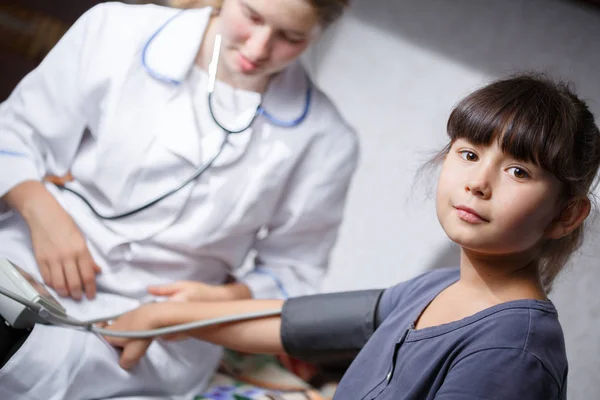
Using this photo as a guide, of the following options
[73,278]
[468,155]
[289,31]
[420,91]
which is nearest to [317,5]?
[289,31]

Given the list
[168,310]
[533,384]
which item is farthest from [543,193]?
[168,310]

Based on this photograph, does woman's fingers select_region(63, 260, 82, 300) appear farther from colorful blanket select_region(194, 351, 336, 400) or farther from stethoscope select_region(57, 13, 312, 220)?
colorful blanket select_region(194, 351, 336, 400)

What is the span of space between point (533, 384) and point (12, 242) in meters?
0.52

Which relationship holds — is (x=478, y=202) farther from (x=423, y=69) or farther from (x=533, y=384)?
(x=423, y=69)

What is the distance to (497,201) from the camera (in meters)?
0.59

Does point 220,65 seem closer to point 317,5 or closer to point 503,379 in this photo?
point 317,5

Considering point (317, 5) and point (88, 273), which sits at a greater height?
point (317, 5)

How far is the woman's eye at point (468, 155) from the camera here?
613 millimetres

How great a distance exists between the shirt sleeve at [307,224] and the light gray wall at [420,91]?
0.02 meters

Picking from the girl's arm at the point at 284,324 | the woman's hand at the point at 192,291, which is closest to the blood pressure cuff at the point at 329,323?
the girl's arm at the point at 284,324

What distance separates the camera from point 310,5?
79 cm

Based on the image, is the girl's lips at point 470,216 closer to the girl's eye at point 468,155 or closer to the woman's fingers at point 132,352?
the girl's eye at point 468,155

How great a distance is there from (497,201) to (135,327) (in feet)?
1.35

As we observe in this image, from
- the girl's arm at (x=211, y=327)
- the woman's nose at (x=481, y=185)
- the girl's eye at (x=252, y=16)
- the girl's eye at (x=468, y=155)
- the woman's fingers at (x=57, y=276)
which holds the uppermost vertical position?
the girl's eye at (x=252, y=16)
